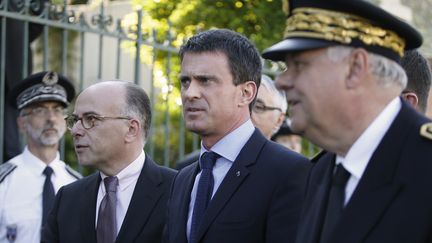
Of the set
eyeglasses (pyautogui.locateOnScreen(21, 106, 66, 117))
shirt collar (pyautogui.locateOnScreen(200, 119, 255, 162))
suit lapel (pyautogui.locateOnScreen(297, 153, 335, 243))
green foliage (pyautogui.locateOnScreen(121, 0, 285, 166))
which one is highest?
suit lapel (pyautogui.locateOnScreen(297, 153, 335, 243))

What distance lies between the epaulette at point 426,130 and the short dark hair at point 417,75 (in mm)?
1131

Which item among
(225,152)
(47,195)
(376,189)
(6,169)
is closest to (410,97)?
(225,152)

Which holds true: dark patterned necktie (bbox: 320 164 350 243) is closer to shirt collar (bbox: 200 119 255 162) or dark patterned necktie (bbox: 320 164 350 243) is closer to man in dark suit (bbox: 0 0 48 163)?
shirt collar (bbox: 200 119 255 162)

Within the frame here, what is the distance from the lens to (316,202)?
3.11 metres

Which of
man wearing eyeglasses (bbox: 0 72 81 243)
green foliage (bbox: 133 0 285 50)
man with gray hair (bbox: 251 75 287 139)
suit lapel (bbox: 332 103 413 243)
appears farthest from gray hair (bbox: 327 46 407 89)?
green foliage (bbox: 133 0 285 50)

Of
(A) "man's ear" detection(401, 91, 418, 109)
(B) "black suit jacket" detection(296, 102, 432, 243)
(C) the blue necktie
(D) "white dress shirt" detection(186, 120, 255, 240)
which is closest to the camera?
(B) "black suit jacket" detection(296, 102, 432, 243)

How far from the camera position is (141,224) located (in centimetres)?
491

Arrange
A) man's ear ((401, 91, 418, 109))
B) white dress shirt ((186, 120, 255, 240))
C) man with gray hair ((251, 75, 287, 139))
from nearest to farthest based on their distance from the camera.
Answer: man's ear ((401, 91, 418, 109)) < white dress shirt ((186, 120, 255, 240)) < man with gray hair ((251, 75, 287, 139))

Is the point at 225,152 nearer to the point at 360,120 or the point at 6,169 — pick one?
the point at 360,120

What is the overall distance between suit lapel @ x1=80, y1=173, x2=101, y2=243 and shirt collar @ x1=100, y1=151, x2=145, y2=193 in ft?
0.21

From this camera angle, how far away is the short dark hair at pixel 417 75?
13.0ft

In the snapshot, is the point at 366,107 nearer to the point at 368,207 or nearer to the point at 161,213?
the point at 368,207

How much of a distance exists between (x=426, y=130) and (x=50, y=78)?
463 cm

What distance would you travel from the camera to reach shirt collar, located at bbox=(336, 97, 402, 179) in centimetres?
288
